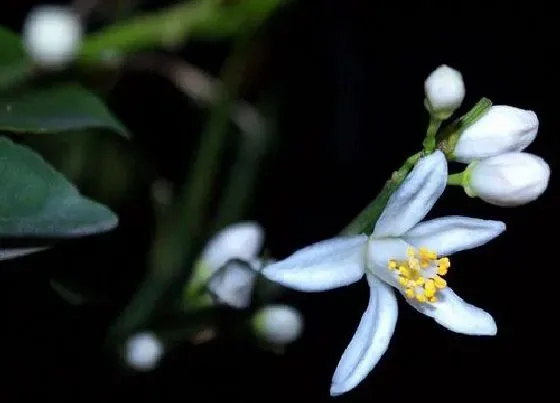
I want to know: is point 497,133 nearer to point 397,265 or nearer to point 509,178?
point 509,178

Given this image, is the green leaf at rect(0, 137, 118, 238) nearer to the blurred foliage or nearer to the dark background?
the blurred foliage

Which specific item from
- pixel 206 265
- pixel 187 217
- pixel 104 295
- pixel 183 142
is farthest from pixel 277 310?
pixel 183 142

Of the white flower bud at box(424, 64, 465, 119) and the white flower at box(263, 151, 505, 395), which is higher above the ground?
the white flower bud at box(424, 64, 465, 119)

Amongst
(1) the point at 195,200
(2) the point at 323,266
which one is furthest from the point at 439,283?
(1) the point at 195,200

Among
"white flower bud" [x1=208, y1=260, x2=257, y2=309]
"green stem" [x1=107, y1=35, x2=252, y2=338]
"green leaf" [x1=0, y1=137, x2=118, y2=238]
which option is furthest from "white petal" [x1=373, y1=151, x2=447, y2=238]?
"green stem" [x1=107, y1=35, x2=252, y2=338]

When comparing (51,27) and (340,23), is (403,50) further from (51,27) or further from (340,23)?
(51,27)

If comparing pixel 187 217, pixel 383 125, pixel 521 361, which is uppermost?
pixel 383 125

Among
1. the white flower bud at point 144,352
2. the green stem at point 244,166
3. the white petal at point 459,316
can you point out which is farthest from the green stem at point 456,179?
the green stem at point 244,166
